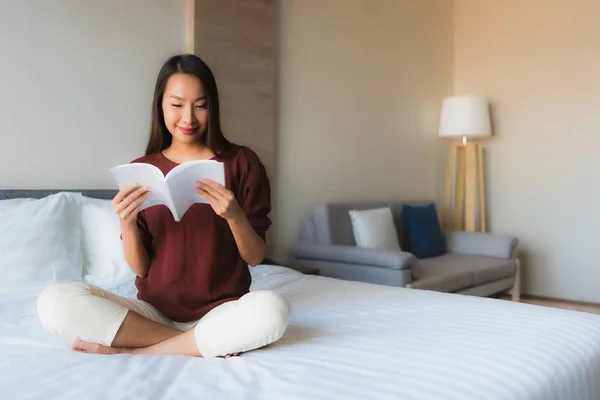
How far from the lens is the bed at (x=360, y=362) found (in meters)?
1.24

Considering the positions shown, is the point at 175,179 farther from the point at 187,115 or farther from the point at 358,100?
the point at 358,100

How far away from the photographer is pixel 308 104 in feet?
13.2

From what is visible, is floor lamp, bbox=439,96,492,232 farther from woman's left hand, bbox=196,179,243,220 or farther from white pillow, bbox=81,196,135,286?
woman's left hand, bbox=196,179,243,220

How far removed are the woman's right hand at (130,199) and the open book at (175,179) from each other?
2cm

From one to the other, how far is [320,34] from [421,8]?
1.37 m

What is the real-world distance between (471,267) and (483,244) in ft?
2.06

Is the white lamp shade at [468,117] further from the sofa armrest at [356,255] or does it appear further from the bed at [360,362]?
the bed at [360,362]

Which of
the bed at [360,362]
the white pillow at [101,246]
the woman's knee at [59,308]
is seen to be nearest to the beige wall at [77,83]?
the white pillow at [101,246]

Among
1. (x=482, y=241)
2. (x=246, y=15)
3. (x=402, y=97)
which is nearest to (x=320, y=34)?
(x=246, y=15)

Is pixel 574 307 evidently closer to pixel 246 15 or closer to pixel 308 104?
pixel 308 104

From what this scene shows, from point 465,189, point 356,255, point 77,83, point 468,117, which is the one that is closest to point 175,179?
point 77,83

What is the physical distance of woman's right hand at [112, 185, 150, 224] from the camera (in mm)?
1522

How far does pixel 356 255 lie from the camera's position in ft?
11.3

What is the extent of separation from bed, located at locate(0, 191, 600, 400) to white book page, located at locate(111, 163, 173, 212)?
40 centimetres
